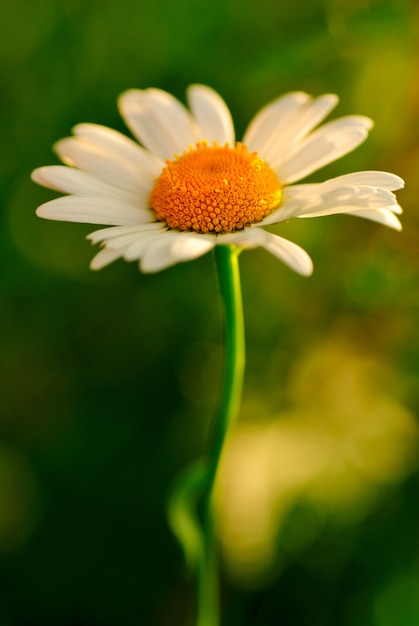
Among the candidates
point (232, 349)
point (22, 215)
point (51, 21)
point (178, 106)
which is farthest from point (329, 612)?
point (51, 21)

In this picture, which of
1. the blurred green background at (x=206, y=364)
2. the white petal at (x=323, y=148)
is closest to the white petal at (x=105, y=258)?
the white petal at (x=323, y=148)

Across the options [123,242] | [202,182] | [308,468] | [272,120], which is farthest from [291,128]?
[308,468]

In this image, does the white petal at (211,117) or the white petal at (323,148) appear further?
the white petal at (211,117)

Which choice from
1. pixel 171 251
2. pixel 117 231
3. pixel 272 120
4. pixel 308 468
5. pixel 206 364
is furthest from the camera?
pixel 206 364

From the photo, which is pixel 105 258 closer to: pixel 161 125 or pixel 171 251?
pixel 171 251

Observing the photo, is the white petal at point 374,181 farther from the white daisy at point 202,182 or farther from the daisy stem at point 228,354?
the daisy stem at point 228,354

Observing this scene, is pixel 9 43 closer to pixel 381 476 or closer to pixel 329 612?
pixel 381 476

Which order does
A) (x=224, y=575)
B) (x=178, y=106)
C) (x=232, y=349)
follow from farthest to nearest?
(x=224, y=575) → (x=178, y=106) → (x=232, y=349)
